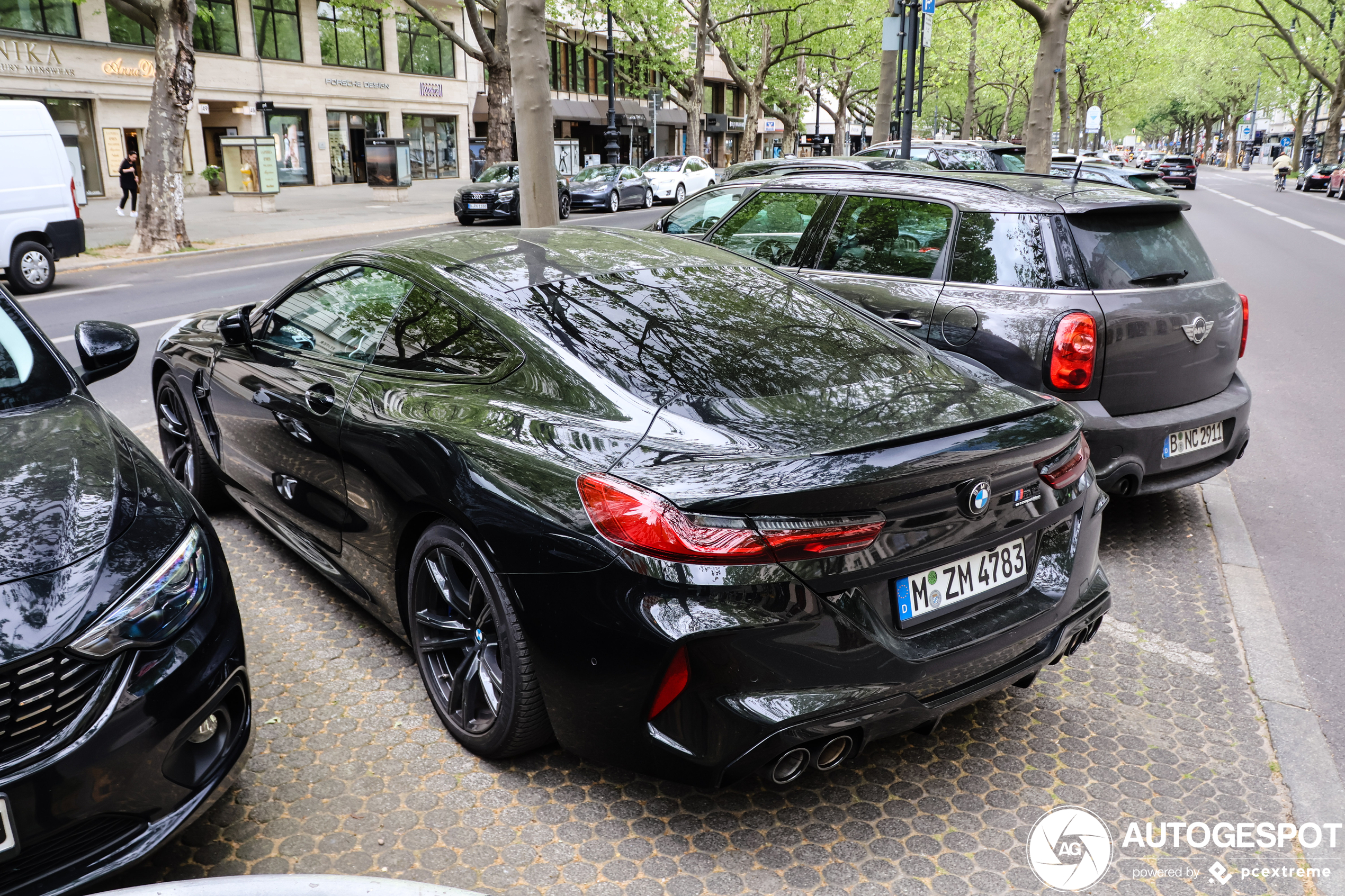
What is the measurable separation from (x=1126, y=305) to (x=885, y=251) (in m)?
1.25

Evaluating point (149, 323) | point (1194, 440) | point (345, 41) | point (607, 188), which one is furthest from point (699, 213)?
point (345, 41)

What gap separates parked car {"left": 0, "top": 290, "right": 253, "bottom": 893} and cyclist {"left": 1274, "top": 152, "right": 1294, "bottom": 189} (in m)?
50.1

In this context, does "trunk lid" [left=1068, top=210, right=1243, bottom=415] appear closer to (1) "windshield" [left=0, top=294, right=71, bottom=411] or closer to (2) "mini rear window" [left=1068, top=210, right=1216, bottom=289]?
(2) "mini rear window" [left=1068, top=210, right=1216, bottom=289]

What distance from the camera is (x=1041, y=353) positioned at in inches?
181

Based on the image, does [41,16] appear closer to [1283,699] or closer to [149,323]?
[149,323]

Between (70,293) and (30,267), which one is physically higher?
(30,267)

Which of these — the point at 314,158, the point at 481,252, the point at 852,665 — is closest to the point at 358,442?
the point at 481,252

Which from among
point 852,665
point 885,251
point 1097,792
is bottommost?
point 1097,792

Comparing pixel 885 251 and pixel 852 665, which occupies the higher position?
pixel 885 251

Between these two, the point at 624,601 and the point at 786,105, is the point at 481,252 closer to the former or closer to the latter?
the point at 624,601

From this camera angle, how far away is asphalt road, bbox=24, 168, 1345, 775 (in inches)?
176

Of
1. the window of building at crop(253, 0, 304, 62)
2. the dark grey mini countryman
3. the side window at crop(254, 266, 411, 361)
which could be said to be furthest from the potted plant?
the dark grey mini countryman

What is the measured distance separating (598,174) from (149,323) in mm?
20171

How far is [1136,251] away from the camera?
4820 mm
